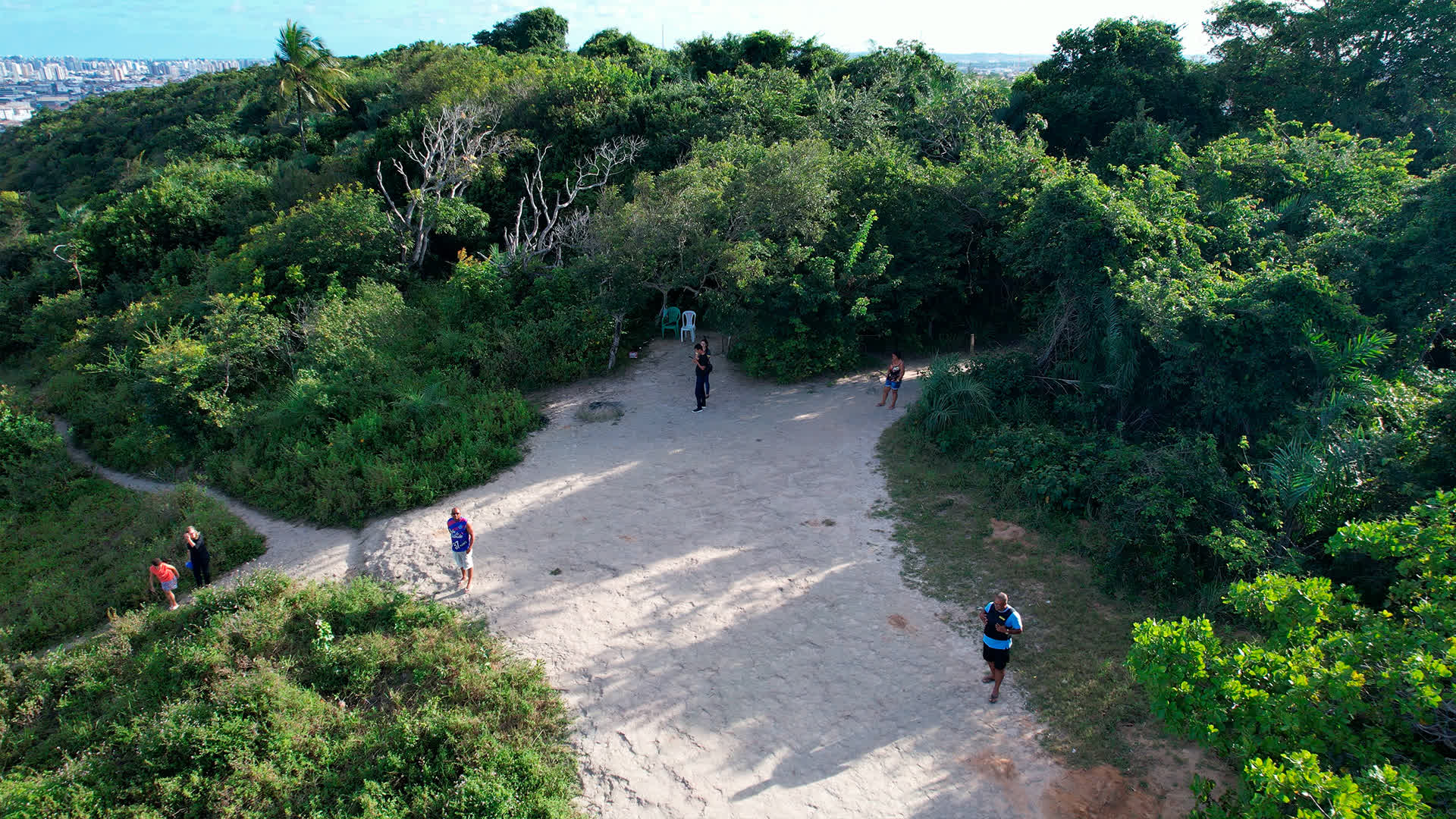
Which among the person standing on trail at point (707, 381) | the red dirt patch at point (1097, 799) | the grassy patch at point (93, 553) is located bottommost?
the grassy patch at point (93, 553)

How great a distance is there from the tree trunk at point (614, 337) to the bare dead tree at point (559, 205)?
2.87m

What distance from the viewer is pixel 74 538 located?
12734mm

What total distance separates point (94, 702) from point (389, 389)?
7.17m

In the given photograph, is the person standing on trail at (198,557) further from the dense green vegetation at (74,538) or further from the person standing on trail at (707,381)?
the person standing on trail at (707,381)

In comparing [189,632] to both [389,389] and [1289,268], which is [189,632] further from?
[1289,268]

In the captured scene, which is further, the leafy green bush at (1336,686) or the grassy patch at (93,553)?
the grassy patch at (93,553)

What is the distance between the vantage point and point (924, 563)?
32.7 feet

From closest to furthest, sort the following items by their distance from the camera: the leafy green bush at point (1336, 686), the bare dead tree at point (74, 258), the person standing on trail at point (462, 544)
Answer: the leafy green bush at point (1336, 686) < the person standing on trail at point (462, 544) < the bare dead tree at point (74, 258)

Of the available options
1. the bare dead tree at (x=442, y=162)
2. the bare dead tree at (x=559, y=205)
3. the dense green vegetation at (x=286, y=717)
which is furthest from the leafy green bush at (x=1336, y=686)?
the bare dead tree at (x=442, y=162)

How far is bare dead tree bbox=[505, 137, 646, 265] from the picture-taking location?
1881cm

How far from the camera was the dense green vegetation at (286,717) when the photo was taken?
7.11 meters

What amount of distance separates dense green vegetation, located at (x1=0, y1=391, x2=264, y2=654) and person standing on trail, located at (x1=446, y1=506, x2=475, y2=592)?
3.96 meters

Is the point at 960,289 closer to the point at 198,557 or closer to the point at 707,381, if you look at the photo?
the point at 707,381

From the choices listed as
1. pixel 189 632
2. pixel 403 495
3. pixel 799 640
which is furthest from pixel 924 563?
pixel 189 632
